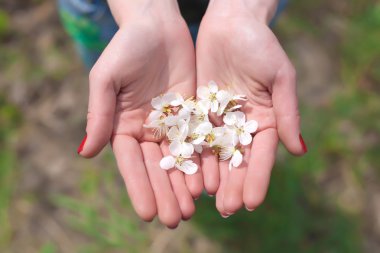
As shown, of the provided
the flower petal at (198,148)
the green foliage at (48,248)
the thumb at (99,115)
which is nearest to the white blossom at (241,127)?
the flower petal at (198,148)

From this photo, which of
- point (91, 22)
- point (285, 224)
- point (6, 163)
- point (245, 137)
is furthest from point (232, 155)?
point (6, 163)

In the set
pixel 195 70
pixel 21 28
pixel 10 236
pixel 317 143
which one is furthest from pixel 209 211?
pixel 21 28

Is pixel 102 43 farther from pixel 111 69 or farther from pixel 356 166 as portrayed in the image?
pixel 356 166

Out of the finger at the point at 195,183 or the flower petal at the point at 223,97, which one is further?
the flower petal at the point at 223,97

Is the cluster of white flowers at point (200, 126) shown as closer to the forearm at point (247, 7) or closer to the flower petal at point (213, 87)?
the flower petal at point (213, 87)

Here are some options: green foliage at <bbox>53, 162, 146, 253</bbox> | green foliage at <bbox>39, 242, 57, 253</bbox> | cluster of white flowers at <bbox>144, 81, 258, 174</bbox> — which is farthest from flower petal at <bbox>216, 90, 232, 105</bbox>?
green foliage at <bbox>39, 242, 57, 253</bbox>
